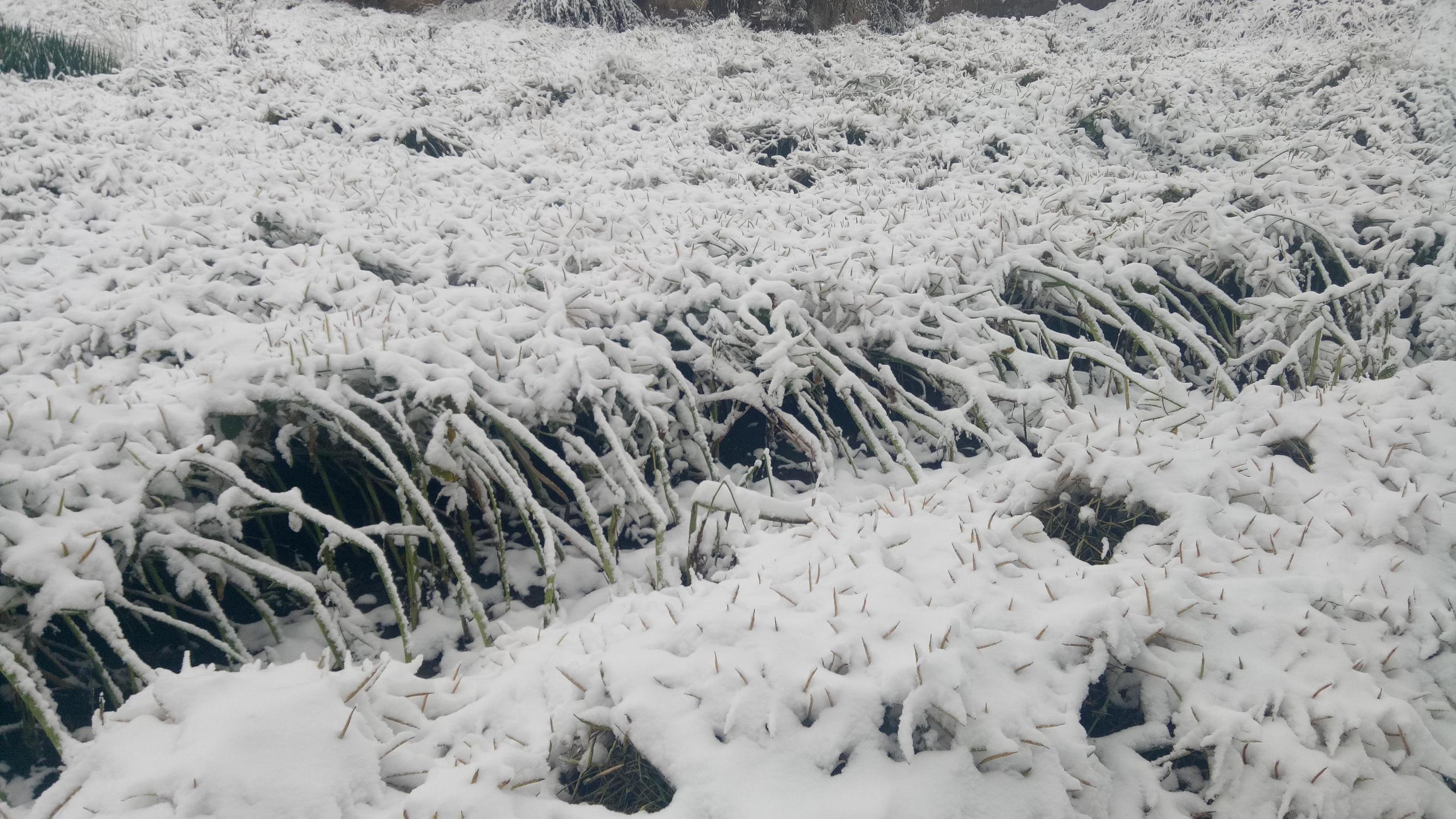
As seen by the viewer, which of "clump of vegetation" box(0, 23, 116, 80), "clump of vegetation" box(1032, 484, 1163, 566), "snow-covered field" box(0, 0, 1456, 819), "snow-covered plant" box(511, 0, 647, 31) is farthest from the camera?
"snow-covered plant" box(511, 0, 647, 31)

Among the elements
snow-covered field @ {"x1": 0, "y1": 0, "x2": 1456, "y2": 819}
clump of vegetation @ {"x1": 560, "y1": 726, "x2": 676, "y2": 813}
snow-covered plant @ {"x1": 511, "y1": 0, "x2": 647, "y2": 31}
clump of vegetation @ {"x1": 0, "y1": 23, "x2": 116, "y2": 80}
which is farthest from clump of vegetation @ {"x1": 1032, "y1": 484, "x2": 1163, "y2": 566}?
snow-covered plant @ {"x1": 511, "y1": 0, "x2": 647, "y2": 31}

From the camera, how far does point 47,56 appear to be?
5824 mm

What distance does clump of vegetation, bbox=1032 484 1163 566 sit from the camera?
1896 mm

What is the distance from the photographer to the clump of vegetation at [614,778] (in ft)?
3.97

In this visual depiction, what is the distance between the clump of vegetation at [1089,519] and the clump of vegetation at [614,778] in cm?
126

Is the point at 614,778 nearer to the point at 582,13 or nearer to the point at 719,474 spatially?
the point at 719,474

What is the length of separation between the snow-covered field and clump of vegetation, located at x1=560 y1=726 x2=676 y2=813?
1 centimetres

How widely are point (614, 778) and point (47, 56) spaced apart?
26.1 ft

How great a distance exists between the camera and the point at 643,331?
2.76m

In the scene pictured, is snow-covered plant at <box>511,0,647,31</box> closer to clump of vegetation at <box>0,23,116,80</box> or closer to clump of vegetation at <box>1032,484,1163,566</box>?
clump of vegetation at <box>0,23,116,80</box>

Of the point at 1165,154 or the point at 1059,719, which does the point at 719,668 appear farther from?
the point at 1165,154

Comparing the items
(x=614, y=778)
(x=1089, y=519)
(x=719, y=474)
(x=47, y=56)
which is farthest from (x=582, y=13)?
(x=614, y=778)

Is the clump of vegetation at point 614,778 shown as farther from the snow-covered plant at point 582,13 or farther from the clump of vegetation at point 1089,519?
the snow-covered plant at point 582,13

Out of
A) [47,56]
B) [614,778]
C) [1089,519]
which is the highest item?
[47,56]
